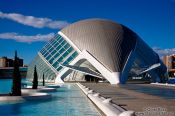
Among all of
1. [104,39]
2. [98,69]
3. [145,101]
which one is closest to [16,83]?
[145,101]

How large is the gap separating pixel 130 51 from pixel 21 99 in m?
32.9

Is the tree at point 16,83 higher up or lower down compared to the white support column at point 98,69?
lower down

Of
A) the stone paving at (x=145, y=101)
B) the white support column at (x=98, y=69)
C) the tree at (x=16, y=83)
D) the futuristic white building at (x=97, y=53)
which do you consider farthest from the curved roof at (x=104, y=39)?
the tree at (x=16, y=83)

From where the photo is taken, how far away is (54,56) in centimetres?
5112

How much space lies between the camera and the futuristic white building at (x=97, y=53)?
4538cm

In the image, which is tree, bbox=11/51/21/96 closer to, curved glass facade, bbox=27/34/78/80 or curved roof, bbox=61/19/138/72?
curved roof, bbox=61/19/138/72

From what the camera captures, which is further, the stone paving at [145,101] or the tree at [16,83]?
the tree at [16,83]

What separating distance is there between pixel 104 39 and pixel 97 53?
281 centimetres

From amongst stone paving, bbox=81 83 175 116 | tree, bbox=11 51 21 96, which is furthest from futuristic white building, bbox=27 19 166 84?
tree, bbox=11 51 21 96

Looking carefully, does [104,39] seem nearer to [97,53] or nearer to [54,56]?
[97,53]

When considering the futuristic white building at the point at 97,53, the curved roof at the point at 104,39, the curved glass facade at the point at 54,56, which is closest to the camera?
the futuristic white building at the point at 97,53

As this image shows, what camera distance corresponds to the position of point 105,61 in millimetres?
45500

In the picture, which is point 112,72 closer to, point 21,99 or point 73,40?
point 73,40

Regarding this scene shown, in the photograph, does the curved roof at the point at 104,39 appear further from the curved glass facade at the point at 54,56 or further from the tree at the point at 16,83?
the tree at the point at 16,83
